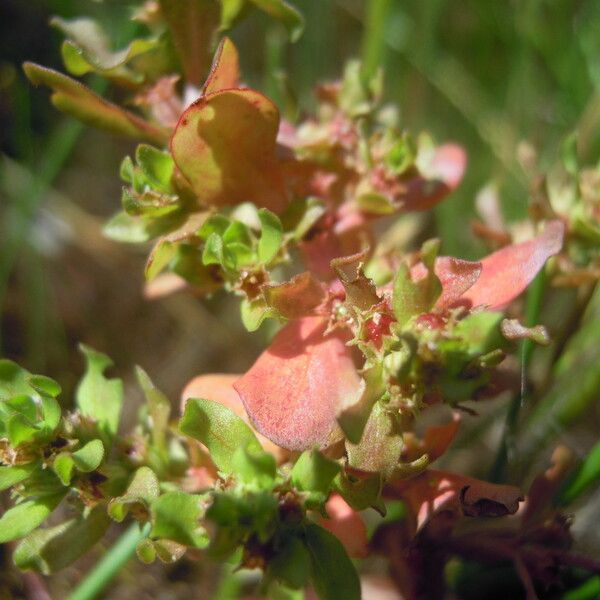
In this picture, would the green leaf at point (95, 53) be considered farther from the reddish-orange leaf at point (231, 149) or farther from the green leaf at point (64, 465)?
the green leaf at point (64, 465)

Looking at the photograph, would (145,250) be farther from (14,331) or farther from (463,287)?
(463,287)

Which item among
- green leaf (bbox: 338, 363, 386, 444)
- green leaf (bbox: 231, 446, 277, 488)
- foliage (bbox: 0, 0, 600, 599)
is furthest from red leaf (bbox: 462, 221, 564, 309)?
green leaf (bbox: 231, 446, 277, 488)

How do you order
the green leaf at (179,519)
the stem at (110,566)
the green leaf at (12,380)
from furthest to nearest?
1. the stem at (110,566)
2. the green leaf at (12,380)
3. the green leaf at (179,519)

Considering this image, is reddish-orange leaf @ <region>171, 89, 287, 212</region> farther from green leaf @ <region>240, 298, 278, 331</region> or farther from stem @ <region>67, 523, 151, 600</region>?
stem @ <region>67, 523, 151, 600</region>

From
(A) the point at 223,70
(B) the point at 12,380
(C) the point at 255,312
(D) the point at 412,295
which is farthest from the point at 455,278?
(B) the point at 12,380

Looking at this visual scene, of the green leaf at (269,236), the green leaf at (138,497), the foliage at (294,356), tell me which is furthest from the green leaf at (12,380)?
the green leaf at (269,236)

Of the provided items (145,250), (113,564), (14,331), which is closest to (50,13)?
(145,250)

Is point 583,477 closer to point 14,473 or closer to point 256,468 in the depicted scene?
point 256,468
